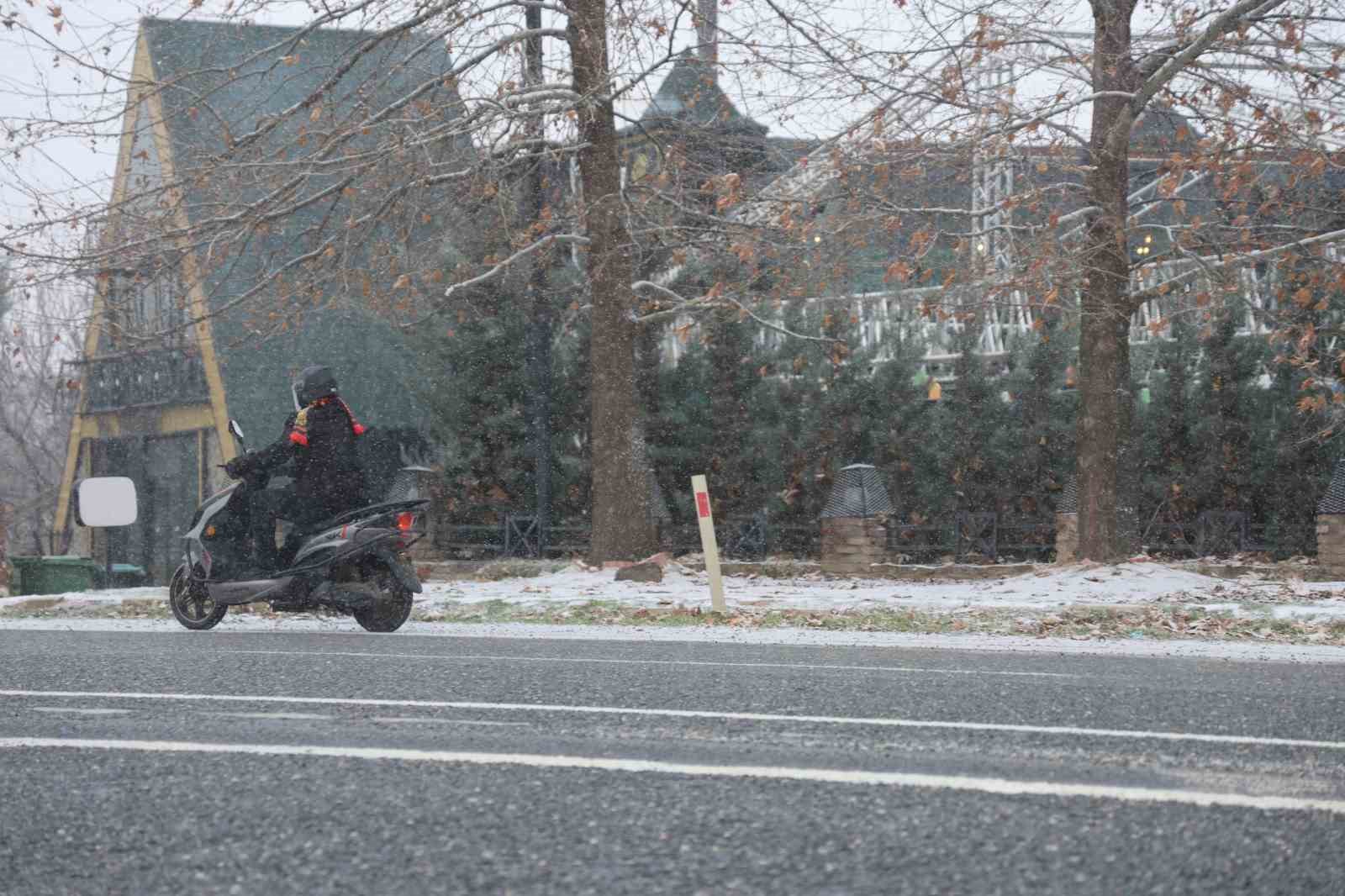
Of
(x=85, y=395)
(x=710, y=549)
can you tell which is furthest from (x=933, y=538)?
(x=85, y=395)

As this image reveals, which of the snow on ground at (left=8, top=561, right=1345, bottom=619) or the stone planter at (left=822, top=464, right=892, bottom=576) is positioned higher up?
the stone planter at (left=822, top=464, right=892, bottom=576)

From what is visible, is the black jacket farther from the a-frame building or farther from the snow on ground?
the a-frame building

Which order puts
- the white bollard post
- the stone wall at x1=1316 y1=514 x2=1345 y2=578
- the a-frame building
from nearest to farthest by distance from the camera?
the white bollard post < the stone wall at x1=1316 y1=514 x2=1345 y2=578 < the a-frame building

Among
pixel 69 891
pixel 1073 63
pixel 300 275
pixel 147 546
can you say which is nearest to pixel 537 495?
pixel 300 275

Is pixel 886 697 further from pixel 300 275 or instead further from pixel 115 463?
pixel 115 463

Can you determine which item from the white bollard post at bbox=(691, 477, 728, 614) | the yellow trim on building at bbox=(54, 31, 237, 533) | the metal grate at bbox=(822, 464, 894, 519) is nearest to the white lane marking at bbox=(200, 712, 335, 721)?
the white bollard post at bbox=(691, 477, 728, 614)

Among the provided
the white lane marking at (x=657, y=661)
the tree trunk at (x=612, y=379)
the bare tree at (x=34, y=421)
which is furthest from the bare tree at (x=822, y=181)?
the bare tree at (x=34, y=421)

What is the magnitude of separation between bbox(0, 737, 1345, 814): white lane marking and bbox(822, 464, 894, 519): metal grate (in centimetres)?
1248

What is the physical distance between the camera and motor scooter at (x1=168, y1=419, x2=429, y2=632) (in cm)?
1031

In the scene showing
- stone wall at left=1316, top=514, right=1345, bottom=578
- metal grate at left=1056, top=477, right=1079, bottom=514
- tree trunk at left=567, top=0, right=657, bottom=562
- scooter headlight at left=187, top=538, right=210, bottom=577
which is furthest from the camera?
metal grate at left=1056, top=477, right=1079, bottom=514

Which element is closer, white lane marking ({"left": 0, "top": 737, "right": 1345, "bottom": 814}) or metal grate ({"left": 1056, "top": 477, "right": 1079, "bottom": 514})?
white lane marking ({"left": 0, "top": 737, "right": 1345, "bottom": 814})

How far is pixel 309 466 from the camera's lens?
1048 cm

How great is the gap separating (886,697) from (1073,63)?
35.2ft

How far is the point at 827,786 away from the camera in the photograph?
13.6 feet
